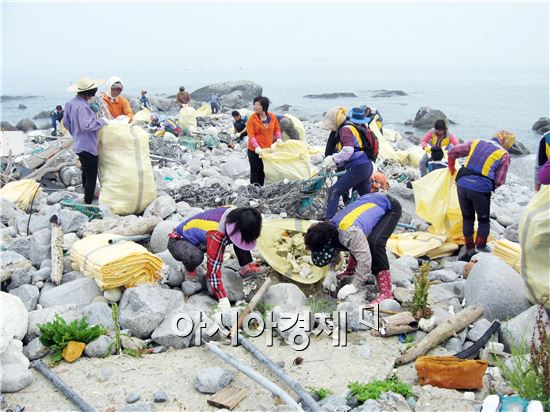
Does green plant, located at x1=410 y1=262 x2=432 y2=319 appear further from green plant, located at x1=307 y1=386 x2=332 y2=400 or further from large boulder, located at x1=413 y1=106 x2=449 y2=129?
large boulder, located at x1=413 y1=106 x2=449 y2=129

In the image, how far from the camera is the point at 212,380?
3.29 m

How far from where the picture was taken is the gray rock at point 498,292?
4.04 m

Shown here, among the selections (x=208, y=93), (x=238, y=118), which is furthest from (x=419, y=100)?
(x=238, y=118)

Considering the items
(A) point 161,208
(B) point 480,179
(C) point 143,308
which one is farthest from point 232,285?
(B) point 480,179

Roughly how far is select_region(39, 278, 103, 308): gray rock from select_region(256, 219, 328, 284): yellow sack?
1.37m

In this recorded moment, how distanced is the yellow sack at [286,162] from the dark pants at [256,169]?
0.18m

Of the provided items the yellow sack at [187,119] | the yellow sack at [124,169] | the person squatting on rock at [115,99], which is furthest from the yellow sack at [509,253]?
the yellow sack at [187,119]

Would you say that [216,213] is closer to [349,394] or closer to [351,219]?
[351,219]

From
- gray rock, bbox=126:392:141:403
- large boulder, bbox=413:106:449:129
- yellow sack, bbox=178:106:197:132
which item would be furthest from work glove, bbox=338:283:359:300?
large boulder, bbox=413:106:449:129

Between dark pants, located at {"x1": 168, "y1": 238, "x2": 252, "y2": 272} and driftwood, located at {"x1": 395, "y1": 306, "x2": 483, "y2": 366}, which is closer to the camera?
driftwood, located at {"x1": 395, "y1": 306, "x2": 483, "y2": 366}

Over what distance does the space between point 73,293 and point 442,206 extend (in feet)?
12.7

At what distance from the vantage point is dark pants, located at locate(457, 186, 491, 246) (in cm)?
531

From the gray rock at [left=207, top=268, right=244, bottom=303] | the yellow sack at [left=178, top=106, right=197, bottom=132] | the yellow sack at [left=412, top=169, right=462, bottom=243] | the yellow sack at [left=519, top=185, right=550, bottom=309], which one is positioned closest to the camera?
the yellow sack at [left=519, top=185, right=550, bottom=309]

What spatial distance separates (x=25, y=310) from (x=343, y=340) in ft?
7.20
